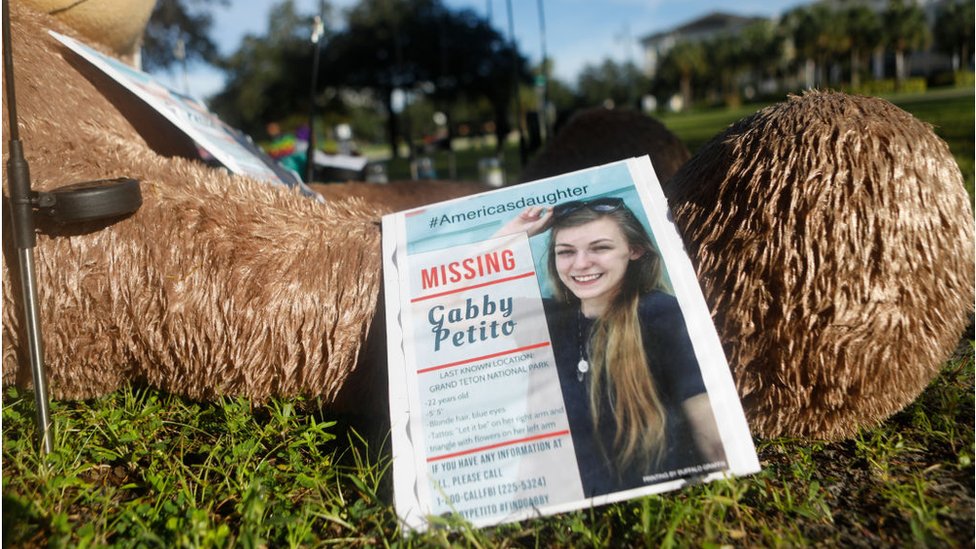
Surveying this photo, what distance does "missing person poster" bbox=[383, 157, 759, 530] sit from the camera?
106cm

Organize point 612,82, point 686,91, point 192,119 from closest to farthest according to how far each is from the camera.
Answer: point 192,119
point 686,91
point 612,82

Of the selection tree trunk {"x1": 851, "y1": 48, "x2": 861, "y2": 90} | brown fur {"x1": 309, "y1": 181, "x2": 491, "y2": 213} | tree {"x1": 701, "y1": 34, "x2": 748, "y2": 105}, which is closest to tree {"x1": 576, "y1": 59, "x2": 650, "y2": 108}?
tree {"x1": 701, "y1": 34, "x2": 748, "y2": 105}

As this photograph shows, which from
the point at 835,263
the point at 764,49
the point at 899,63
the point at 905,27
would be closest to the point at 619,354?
the point at 835,263

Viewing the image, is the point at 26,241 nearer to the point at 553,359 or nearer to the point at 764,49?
the point at 553,359

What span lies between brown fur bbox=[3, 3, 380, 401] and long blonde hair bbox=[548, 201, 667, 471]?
1.61 feet

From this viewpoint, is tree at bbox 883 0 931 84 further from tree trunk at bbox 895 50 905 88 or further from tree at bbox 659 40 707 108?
tree at bbox 659 40 707 108

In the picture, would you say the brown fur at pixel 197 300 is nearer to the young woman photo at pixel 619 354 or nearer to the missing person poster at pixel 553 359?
the missing person poster at pixel 553 359

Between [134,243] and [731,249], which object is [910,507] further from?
[134,243]

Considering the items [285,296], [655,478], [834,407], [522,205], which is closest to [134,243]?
[285,296]

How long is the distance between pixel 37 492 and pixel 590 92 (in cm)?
6064

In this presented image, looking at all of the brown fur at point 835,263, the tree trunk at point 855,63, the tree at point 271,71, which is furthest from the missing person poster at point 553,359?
the tree trunk at point 855,63

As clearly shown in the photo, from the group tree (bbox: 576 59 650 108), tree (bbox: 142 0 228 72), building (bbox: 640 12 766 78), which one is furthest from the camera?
building (bbox: 640 12 766 78)

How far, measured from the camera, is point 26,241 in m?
1.27

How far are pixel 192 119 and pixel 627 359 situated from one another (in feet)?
5.27
